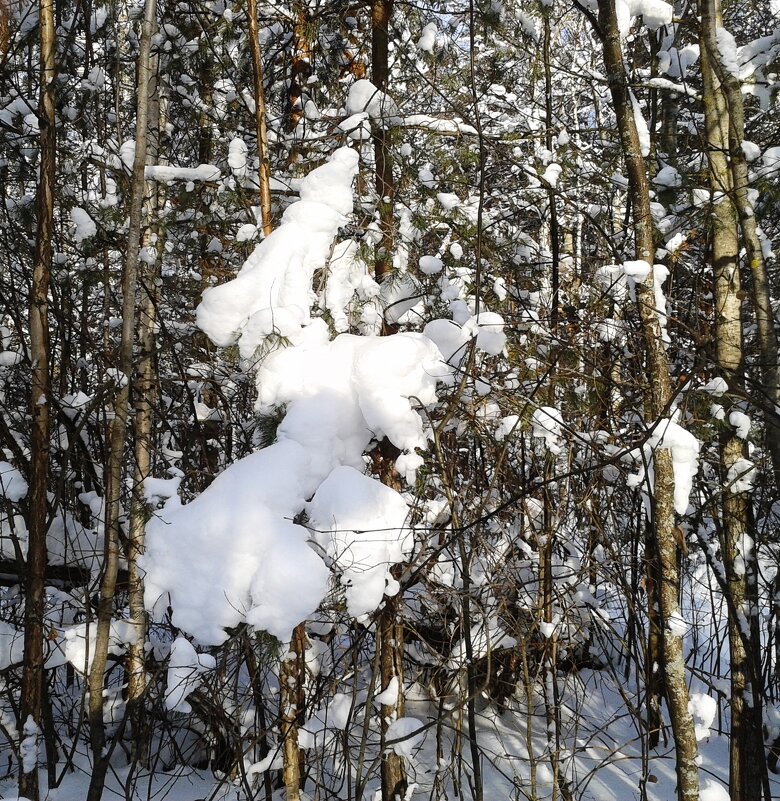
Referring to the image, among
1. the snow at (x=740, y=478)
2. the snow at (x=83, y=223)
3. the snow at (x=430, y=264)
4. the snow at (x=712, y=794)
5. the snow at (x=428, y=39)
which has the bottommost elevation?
the snow at (x=712, y=794)

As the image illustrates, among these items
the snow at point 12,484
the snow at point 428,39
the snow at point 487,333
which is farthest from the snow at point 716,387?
the snow at point 12,484

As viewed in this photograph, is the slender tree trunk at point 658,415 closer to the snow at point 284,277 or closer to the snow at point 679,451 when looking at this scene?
the snow at point 679,451

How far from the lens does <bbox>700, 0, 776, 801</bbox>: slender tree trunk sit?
12.2ft

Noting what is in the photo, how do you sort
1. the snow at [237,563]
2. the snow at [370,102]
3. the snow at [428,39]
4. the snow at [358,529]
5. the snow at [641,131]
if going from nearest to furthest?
1. the snow at [237,563]
2. the snow at [358,529]
3. the snow at [641,131]
4. the snow at [370,102]
5. the snow at [428,39]

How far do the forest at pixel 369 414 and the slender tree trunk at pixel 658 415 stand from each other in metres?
0.01

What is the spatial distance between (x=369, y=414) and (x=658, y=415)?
138 cm

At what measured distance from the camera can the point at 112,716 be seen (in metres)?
4.55

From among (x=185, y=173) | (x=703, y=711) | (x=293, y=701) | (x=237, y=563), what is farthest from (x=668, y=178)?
(x=293, y=701)

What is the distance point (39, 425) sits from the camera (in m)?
3.70

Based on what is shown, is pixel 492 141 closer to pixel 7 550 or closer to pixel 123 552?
pixel 123 552

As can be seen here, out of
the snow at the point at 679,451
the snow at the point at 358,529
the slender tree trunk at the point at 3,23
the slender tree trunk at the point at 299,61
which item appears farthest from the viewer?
the slender tree trunk at the point at 299,61

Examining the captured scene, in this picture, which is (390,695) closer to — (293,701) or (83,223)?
(293,701)

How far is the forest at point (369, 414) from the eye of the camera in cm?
296

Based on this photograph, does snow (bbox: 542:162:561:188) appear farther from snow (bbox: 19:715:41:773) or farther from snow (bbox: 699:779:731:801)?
snow (bbox: 19:715:41:773)
